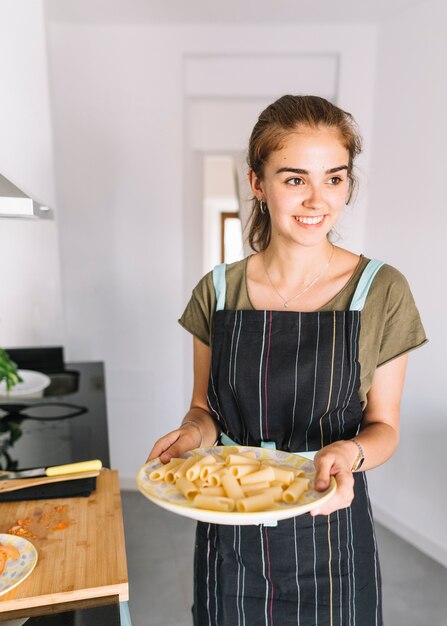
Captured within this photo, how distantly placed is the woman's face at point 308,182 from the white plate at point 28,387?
1.24 meters

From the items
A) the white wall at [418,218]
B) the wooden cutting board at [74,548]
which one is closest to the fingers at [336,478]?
the wooden cutting board at [74,548]

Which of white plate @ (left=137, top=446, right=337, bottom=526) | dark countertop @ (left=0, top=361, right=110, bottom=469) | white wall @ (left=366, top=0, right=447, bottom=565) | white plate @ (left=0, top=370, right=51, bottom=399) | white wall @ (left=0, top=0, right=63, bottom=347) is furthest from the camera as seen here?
→ white wall @ (left=366, top=0, right=447, bottom=565)

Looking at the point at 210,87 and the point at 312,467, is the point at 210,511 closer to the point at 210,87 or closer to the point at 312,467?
the point at 312,467

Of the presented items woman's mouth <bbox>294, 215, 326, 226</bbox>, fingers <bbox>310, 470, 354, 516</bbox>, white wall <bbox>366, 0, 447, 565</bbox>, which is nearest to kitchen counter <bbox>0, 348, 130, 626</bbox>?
fingers <bbox>310, 470, 354, 516</bbox>

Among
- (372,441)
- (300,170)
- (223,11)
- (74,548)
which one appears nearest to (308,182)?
(300,170)

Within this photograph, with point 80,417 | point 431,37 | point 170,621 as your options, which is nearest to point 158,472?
point 80,417

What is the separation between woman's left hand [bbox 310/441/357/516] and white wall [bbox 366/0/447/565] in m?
1.54

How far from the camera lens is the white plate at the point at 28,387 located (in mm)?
1803

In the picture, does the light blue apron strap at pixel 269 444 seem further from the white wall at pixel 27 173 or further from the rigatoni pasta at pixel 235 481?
the white wall at pixel 27 173

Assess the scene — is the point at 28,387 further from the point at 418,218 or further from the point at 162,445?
the point at 418,218

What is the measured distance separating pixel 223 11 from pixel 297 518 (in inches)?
85.4

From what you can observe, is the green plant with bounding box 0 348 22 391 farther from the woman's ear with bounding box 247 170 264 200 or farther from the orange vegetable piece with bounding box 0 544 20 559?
the woman's ear with bounding box 247 170 264 200

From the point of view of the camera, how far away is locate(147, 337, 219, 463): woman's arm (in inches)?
37.4

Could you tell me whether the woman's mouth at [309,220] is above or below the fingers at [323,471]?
above
